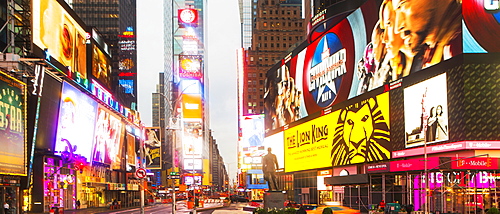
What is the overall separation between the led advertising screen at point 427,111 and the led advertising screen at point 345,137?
16.8 feet

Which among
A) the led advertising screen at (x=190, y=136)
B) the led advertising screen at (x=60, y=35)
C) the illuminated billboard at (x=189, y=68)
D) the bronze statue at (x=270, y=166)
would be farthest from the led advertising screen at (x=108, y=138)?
the illuminated billboard at (x=189, y=68)

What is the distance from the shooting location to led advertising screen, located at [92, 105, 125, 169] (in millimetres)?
83688

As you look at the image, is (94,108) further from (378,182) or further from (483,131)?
(483,131)

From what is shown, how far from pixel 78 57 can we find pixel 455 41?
5501 centimetres

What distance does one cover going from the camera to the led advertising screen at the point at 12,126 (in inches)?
1763

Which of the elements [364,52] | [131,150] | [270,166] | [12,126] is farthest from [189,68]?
[270,166]

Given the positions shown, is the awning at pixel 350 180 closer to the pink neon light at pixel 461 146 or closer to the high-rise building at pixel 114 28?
the pink neon light at pixel 461 146

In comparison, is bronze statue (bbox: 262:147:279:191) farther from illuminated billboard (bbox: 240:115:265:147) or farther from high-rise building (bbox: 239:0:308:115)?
high-rise building (bbox: 239:0:308:115)

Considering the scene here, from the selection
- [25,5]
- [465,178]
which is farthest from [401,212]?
[25,5]

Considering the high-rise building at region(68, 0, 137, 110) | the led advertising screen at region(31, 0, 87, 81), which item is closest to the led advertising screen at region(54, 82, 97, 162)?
the led advertising screen at region(31, 0, 87, 81)

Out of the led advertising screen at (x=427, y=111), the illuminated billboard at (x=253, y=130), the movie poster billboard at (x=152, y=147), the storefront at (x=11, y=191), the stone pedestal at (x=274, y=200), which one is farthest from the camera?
the illuminated billboard at (x=253, y=130)

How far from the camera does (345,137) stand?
72.5 metres

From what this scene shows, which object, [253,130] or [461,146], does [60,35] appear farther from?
[253,130]

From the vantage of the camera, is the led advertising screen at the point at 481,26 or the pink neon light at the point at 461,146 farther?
the led advertising screen at the point at 481,26
